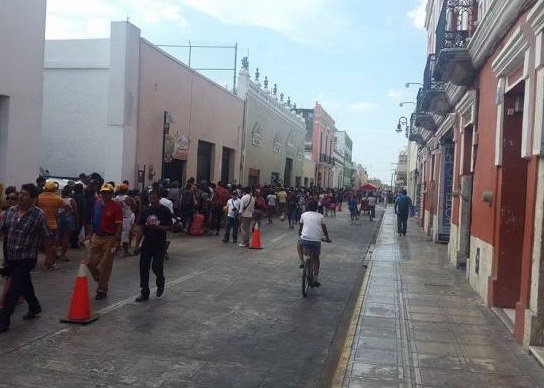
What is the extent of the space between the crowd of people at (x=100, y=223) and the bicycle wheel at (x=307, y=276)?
0.79 metres

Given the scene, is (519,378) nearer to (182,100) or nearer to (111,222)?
(111,222)

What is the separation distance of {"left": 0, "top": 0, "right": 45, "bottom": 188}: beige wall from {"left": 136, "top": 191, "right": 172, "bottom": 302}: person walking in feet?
25.0

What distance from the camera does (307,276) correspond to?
384 inches

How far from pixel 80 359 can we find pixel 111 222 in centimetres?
306

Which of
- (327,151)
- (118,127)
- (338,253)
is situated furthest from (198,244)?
(327,151)

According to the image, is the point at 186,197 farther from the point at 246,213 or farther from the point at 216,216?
the point at 246,213

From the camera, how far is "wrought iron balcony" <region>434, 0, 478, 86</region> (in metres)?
11.2

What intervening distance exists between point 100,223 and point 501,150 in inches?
234

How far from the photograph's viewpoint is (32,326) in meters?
6.92

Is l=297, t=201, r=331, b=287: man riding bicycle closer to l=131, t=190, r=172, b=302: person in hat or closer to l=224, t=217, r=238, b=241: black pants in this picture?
l=131, t=190, r=172, b=302: person in hat

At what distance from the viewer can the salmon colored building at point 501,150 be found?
666 cm

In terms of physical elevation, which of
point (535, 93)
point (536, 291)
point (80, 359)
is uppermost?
point (535, 93)

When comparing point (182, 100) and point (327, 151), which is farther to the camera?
point (327, 151)

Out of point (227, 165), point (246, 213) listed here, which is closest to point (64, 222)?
point (246, 213)
